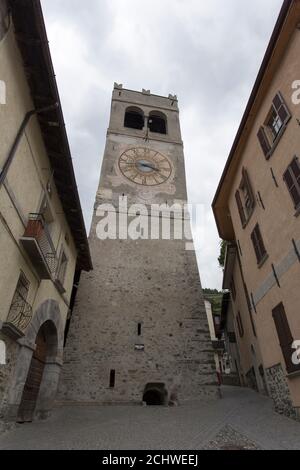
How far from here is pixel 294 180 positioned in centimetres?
732

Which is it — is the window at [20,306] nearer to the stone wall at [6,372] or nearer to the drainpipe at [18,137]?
the stone wall at [6,372]

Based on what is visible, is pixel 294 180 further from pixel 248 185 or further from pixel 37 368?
pixel 37 368

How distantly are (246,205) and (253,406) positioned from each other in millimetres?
7154

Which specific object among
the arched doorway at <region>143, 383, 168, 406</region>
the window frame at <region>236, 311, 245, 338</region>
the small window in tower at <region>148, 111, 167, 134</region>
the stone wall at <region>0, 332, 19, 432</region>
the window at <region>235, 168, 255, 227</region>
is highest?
the small window in tower at <region>148, 111, 167, 134</region>

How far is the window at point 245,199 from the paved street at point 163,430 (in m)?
6.23

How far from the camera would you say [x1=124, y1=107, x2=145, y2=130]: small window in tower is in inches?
1038

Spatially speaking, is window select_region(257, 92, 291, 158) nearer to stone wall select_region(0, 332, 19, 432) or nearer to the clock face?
stone wall select_region(0, 332, 19, 432)

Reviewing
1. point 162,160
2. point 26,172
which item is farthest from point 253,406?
point 162,160

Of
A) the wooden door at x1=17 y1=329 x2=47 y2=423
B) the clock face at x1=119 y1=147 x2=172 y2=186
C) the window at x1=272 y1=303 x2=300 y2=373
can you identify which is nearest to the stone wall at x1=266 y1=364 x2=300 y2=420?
the window at x1=272 y1=303 x2=300 y2=373

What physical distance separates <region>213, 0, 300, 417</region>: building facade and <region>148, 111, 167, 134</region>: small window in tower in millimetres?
16903

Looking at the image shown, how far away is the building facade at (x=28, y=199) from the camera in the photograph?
18.7 feet

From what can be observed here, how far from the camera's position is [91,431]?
7.08 m

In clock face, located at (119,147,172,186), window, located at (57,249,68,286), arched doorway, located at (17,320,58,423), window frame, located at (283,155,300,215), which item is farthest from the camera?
clock face, located at (119,147,172,186)
